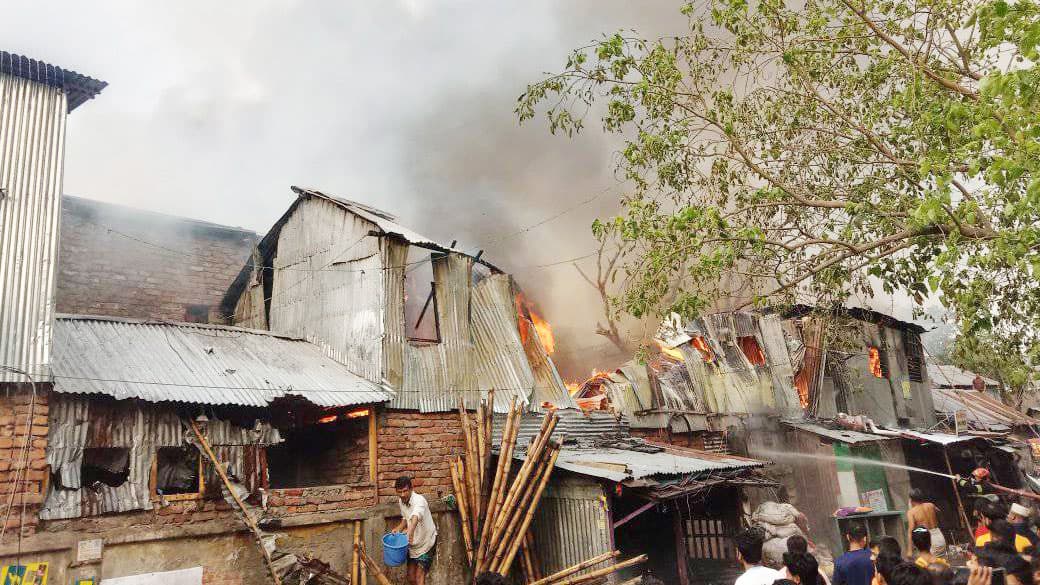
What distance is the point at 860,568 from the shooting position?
6.34 metres

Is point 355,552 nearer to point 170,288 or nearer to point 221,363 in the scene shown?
point 221,363

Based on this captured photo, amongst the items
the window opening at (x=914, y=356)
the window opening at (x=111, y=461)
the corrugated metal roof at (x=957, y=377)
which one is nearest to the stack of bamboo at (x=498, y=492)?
the window opening at (x=111, y=461)

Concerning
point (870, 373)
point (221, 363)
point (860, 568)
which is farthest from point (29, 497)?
point (870, 373)

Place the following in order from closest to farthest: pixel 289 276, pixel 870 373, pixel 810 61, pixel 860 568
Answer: pixel 860 568, pixel 810 61, pixel 289 276, pixel 870 373

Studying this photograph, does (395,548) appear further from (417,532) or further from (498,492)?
(498,492)

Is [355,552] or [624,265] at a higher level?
[624,265]

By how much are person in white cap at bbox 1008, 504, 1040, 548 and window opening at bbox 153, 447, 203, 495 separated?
10.3 metres

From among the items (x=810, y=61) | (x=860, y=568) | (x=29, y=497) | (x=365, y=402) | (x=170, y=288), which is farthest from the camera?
(x=170, y=288)

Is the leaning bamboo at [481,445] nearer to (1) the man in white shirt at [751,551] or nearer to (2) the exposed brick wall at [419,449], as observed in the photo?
(2) the exposed brick wall at [419,449]

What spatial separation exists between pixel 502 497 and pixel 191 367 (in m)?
5.65

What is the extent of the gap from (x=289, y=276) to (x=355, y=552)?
7.18m

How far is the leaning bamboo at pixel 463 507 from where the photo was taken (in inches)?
444

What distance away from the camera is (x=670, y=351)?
19516 millimetres

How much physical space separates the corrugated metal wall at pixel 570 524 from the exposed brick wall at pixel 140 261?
12.8 metres
